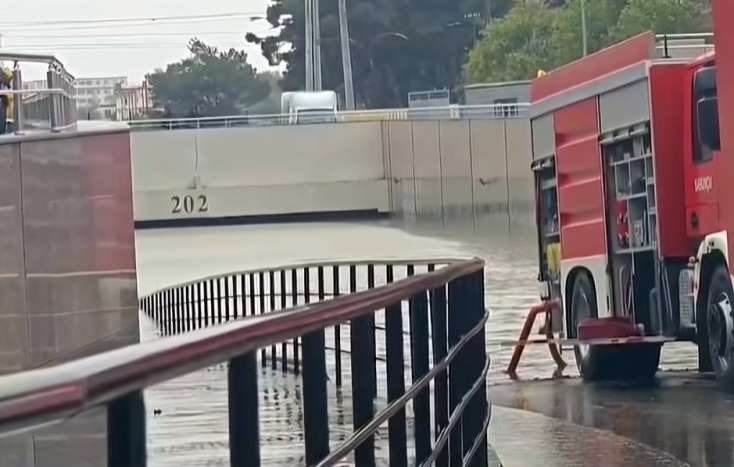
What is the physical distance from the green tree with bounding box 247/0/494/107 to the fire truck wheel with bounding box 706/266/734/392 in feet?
282

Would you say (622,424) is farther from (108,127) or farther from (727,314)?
(108,127)

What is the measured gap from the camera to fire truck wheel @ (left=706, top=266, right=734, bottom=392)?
552 inches

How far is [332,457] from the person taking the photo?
12.9 ft

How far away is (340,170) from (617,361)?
151 ft

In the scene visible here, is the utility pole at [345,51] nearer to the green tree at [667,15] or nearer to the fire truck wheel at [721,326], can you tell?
the green tree at [667,15]

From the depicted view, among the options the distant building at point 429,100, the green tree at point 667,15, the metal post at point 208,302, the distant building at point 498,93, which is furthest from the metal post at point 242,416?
the distant building at point 429,100

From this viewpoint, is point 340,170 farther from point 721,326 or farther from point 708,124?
point 721,326

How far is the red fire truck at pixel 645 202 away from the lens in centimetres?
1427

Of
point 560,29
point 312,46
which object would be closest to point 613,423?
point 560,29

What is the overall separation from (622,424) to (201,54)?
11573 cm

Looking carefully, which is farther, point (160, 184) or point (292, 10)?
point (292, 10)

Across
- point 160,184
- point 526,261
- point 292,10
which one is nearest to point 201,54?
point 292,10

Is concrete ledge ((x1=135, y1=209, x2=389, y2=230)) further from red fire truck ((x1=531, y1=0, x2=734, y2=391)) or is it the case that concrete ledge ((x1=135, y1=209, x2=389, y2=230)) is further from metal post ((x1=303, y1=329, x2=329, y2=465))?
metal post ((x1=303, y1=329, x2=329, y2=465))

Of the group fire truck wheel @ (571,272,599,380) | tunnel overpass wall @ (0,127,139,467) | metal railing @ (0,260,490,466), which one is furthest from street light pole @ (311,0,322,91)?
metal railing @ (0,260,490,466)
